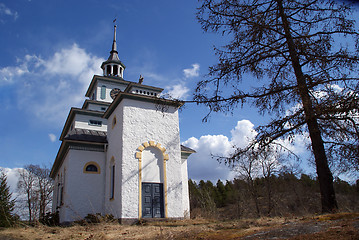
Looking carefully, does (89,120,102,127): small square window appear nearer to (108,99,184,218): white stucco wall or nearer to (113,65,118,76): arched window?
(108,99,184,218): white stucco wall

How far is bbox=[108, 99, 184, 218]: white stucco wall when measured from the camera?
587 inches

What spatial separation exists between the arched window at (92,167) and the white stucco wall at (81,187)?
0.18 meters

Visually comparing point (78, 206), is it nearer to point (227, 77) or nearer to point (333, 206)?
point (227, 77)

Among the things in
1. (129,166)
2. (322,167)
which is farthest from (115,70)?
(322,167)

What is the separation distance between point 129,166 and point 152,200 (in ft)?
7.13

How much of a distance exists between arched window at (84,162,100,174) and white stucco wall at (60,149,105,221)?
Answer: 0.18 metres

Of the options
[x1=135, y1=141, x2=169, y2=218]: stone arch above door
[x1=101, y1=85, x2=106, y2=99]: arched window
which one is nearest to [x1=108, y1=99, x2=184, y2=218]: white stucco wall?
A: [x1=135, y1=141, x2=169, y2=218]: stone arch above door

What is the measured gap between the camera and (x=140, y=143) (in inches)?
636

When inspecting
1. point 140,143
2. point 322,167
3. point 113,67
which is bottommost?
point 322,167

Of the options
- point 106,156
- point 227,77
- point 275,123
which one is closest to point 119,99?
point 106,156

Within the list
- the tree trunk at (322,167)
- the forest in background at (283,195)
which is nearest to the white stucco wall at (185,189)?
the forest in background at (283,195)

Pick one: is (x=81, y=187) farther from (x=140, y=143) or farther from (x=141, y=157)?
(x=140, y=143)

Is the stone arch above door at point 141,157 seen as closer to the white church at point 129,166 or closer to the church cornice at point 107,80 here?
the white church at point 129,166

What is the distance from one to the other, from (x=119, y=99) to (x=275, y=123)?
11.9 metres
